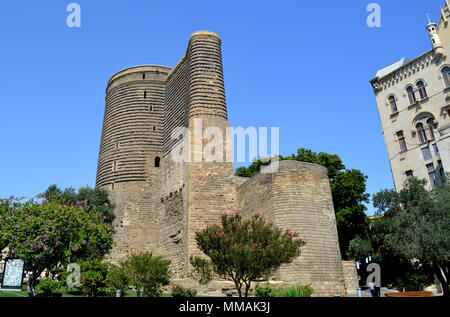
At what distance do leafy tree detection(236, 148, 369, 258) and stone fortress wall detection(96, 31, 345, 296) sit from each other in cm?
826

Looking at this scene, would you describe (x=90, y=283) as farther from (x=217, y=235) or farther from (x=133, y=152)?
(x=133, y=152)

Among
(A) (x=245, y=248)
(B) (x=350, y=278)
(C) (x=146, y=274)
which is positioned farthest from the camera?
(B) (x=350, y=278)

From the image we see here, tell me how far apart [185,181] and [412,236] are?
40.8 feet

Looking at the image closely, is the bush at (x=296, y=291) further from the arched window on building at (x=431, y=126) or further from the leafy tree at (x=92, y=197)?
the arched window on building at (x=431, y=126)

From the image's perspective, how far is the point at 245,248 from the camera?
11.9 m

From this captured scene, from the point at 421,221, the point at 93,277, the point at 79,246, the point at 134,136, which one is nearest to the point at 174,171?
the point at 134,136

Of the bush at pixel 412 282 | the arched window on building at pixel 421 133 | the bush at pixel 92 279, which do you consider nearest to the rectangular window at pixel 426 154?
the arched window on building at pixel 421 133

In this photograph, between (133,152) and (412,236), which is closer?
(412,236)

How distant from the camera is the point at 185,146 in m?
22.5

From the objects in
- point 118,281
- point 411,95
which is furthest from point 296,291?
Answer: point 411,95

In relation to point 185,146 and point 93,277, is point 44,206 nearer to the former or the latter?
point 93,277

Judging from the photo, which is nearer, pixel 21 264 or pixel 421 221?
pixel 21 264

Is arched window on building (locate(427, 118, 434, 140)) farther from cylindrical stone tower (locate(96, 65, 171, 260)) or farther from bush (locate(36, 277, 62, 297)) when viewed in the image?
bush (locate(36, 277, 62, 297))

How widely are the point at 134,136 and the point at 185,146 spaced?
688 cm
